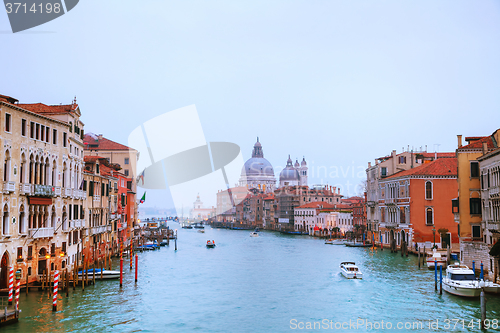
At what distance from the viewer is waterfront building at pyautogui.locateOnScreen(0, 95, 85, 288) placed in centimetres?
1734

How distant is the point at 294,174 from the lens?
152625 mm

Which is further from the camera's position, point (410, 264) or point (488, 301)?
point (410, 264)

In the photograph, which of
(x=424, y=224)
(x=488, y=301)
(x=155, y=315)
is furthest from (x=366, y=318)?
(x=424, y=224)

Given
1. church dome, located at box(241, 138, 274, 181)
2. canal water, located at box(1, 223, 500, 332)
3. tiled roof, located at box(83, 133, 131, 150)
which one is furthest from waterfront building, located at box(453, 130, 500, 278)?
church dome, located at box(241, 138, 274, 181)

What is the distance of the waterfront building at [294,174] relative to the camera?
151750 mm

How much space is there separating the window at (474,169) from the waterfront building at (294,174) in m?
125

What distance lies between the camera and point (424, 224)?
35.9 meters

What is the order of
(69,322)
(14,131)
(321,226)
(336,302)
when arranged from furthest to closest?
(321,226) → (336,302) → (14,131) → (69,322)

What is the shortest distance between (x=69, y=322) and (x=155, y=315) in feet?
9.27

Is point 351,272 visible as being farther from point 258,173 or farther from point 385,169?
point 258,173

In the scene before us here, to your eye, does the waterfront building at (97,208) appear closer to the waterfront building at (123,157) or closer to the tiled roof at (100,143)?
the waterfront building at (123,157)

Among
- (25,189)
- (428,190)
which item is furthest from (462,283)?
(428,190)

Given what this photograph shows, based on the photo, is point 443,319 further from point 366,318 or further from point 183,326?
point 183,326
